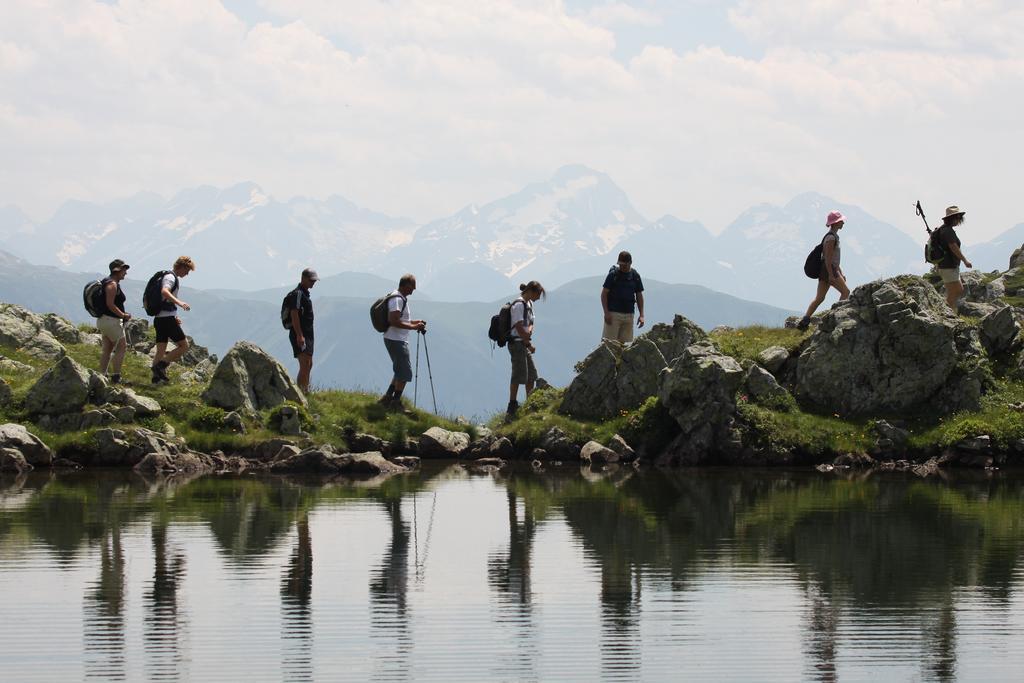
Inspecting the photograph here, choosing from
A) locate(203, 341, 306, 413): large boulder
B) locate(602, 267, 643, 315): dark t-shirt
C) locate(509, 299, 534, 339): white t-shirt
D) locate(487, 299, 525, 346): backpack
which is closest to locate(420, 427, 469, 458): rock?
locate(487, 299, 525, 346): backpack

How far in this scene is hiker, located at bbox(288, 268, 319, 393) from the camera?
34656 millimetres

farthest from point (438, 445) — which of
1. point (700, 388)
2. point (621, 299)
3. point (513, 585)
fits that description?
point (513, 585)

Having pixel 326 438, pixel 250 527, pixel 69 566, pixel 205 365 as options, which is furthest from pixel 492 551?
pixel 205 365

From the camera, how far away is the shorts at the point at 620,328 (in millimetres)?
36969

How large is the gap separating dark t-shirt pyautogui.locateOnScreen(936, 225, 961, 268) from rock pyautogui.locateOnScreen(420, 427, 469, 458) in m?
12.9

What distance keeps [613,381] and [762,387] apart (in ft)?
12.9

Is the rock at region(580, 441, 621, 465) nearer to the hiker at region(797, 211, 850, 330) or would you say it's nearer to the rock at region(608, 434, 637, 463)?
the rock at region(608, 434, 637, 463)

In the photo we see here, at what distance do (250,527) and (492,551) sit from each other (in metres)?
4.40

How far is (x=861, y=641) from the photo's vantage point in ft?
46.9

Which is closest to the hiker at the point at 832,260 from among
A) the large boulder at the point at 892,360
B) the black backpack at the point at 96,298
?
the large boulder at the point at 892,360

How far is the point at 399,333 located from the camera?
35.3 meters

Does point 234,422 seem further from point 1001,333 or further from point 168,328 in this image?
point 1001,333

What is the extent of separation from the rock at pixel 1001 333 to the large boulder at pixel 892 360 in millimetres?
725

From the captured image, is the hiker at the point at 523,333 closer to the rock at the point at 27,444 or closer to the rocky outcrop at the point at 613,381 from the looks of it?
the rocky outcrop at the point at 613,381
